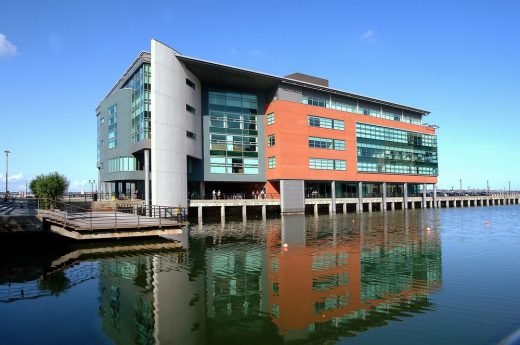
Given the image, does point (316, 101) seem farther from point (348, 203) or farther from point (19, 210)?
point (19, 210)

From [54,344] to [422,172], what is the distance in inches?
3782

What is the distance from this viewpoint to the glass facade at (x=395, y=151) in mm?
80394

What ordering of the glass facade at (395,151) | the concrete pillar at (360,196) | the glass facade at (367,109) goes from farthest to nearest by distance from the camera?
1. the glass facade at (395,151)
2. the concrete pillar at (360,196)
3. the glass facade at (367,109)

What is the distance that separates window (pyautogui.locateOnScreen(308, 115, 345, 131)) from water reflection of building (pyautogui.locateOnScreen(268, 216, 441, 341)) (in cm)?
4247

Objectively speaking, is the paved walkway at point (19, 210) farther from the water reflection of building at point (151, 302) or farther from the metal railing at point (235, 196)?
the metal railing at point (235, 196)

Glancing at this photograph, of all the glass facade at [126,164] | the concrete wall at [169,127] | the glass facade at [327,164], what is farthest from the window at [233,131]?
the glass facade at [126,164]

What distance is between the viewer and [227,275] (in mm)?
19000

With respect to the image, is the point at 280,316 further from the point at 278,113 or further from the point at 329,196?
the point at 329,196

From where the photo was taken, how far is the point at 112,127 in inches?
2579

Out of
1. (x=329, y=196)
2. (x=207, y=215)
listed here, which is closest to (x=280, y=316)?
(x=207, y=215)

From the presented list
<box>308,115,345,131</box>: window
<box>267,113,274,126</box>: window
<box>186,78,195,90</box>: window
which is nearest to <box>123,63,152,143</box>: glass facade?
<box>186,78,195,90</box>: window

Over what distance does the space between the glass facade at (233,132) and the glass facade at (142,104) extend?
1166 cm

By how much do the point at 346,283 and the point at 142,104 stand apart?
44.8 meters

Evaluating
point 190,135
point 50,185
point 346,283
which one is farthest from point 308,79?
point 346,283
